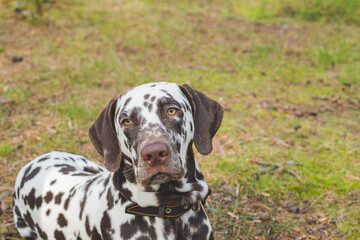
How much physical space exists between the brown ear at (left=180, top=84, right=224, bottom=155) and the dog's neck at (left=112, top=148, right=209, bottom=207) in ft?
0.48

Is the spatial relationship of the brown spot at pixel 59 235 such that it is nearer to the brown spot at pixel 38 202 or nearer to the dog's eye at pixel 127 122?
the brown spot at pixel 38 202

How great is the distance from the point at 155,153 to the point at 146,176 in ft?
0.66

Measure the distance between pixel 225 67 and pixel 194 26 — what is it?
8.88 ft

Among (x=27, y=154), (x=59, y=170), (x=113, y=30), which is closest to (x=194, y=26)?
(x=113, y=30)

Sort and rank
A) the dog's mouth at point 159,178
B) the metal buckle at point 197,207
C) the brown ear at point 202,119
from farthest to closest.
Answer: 1. the brown ear at point 202,119
2. the metal buckle at point 197,207
3. the dog's mouth at point 159,178

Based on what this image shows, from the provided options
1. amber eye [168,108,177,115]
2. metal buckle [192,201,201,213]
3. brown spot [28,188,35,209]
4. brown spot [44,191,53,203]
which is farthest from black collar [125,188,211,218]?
brown spot [28,188,35,209]

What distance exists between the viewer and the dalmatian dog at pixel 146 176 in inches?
109

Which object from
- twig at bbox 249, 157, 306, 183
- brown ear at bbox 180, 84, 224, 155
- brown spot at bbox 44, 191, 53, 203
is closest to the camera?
brown ear at bbox 180, 84, 224, 155

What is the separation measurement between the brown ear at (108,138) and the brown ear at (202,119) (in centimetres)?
66

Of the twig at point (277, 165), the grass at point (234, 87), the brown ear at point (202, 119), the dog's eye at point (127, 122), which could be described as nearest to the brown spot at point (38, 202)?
the grass at point (234, 87)

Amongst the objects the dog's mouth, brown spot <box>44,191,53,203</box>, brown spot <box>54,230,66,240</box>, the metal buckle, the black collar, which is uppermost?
the dog's mouth

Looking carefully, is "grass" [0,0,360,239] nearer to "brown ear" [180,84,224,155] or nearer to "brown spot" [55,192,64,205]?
"brown spot" [55,192,64,205]

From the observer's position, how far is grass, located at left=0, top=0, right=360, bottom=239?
185 inches

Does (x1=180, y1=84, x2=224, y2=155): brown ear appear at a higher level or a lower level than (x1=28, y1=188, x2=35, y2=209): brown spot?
higher
